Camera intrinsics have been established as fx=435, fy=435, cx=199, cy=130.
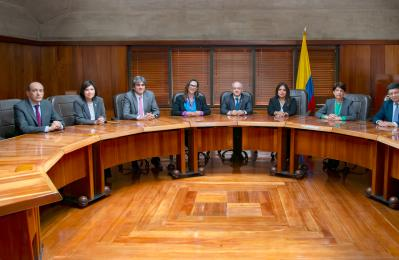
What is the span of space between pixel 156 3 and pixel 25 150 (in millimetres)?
4204

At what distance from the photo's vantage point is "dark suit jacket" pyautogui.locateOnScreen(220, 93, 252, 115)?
575 centimetres

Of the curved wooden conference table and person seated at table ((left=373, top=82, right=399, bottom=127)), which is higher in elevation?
person seated at table ((left=373, top=82, right=399, bottom=127))

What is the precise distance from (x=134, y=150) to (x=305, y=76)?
10.6 feet

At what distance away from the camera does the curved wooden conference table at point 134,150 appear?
2.13 metres

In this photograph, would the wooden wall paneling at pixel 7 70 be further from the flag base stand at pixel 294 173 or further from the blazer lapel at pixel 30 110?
the flag base stand at pixel 294 173

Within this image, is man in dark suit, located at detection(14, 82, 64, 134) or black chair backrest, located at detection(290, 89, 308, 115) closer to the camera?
man in dark suit, located at detection(14, 82, 64, 134)

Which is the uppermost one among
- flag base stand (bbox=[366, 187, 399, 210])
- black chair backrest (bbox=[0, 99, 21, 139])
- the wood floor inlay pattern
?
black chair backrest (bbox=[0, 99, 21, 139])

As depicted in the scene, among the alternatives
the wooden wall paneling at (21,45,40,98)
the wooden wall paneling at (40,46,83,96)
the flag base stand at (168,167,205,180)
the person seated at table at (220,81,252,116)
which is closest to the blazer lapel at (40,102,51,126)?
the flag base stand at (168,167,205,180)

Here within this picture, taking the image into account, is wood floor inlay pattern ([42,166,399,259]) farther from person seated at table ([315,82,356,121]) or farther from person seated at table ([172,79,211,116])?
person seated at table ([172,79,211,116])

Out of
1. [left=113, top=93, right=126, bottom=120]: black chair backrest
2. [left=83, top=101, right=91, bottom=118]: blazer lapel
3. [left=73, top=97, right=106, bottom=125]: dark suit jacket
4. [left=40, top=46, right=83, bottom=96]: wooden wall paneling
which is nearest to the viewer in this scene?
[left=73, top=97, right=106, bottom=125]: dark suit jacket

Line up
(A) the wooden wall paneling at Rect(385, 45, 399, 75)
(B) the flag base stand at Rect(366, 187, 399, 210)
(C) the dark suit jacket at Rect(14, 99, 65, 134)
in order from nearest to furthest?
1. (B) the flag base stand at Rect(366, 187, 399, 210)
2. (C) the dark suit jacket at Rect(14, 99, 65, 134)
3. (A) the wooden wall paneling at Rect(385, 45, 399, 75)

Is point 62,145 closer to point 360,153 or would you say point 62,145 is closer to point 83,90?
point 83,90

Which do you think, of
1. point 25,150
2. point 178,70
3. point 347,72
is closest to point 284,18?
point 347,72

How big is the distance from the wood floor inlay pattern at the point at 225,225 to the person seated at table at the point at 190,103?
121 cm
